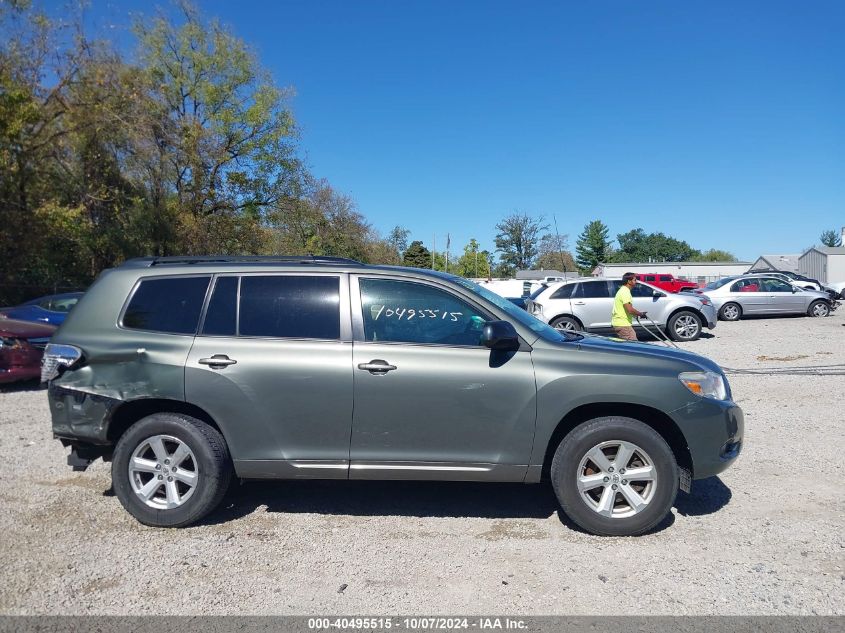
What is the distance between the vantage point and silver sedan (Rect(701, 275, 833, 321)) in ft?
61.5

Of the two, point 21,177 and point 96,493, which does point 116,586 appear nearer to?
point 96,493

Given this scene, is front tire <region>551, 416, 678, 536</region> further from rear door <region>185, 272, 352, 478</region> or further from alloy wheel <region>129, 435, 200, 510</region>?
alloy wheel <region>129, 435, 200, 510</region>

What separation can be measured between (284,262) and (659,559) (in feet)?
10.7

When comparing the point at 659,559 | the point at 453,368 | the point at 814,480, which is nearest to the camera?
the point at 659,559

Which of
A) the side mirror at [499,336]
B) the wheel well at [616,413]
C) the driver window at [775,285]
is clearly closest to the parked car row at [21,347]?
the side mirror at [499,336]

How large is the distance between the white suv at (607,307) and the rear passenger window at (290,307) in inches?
412

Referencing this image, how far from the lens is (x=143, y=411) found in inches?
166

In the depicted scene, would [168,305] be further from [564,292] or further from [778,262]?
[778,262]

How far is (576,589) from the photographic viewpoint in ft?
10.9

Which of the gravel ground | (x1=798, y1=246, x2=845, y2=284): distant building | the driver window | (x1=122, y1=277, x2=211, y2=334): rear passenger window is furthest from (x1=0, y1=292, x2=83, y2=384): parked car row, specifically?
(x1=798, y1=246, x2=845, y2=284): distant building

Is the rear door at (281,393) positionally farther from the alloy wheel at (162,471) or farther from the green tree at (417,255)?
the green tree at (417,255)

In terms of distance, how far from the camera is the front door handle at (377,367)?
3.94 m

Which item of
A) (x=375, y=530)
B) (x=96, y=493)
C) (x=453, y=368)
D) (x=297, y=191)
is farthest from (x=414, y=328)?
(x=297, y=191)

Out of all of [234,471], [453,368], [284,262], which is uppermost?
[284,262]
